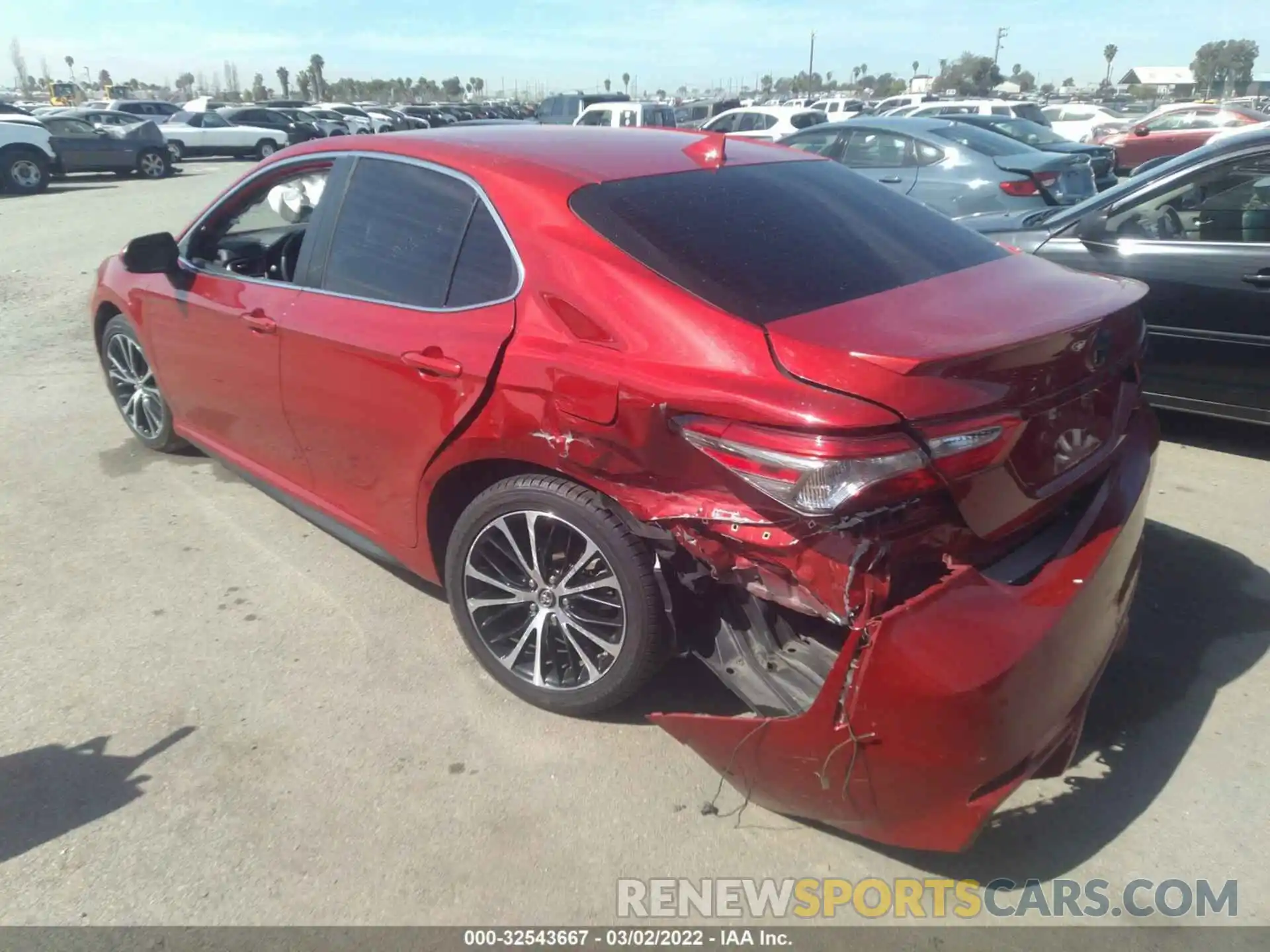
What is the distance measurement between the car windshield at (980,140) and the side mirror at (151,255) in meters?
7.65

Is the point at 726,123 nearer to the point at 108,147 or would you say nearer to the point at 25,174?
the point at 25,174

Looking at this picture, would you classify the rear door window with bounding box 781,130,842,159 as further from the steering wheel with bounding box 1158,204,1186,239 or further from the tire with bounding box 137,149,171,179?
the tire with bounding box 137,149,171,179

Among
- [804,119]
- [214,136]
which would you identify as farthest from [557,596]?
[214,136]

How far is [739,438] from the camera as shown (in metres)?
2.24

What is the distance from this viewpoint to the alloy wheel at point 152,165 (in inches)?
910

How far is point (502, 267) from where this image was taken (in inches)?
113

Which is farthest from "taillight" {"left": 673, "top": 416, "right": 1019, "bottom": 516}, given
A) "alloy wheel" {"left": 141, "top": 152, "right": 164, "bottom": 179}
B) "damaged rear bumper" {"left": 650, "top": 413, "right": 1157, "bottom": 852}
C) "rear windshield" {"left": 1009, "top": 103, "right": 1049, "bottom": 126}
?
"alloy wheel" {"left": 141, "top": 152, "right": 164, "bottom": 179}

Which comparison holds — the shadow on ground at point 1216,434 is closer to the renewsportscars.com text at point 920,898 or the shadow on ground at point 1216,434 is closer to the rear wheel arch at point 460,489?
the renewsportscars.com text at point 920,898

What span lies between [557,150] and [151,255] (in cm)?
203

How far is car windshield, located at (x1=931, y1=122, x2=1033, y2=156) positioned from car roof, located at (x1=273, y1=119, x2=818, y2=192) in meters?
6.58

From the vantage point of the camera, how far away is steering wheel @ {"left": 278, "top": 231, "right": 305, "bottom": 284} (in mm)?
3733

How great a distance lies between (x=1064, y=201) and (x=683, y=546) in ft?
27.6

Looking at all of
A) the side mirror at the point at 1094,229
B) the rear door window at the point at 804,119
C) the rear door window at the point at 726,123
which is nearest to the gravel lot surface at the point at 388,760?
the side mirror at the point at 1094,229

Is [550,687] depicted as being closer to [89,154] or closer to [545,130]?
[545,130]
